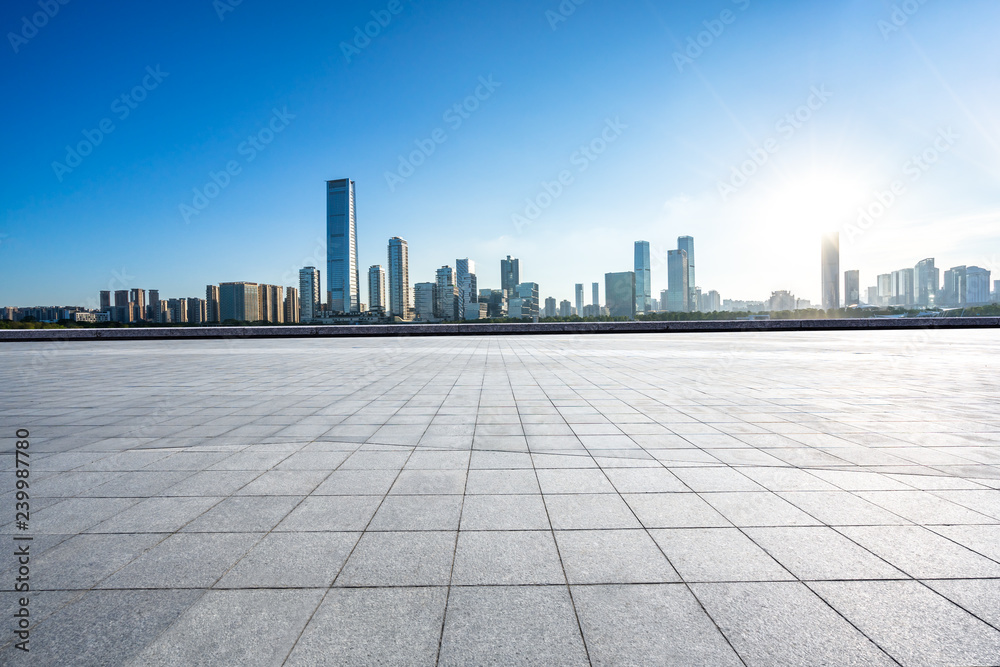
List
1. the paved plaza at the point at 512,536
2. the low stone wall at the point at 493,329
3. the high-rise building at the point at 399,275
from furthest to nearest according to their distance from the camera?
the high-rise building at the point at 399,275
the low stone wall at the point at 493,329
the paved plaza at the point at 512,536

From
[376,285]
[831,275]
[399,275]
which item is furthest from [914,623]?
[376,285]

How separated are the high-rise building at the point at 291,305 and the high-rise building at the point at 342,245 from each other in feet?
25.0

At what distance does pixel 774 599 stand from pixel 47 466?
6.87 m

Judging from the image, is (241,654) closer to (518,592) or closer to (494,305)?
(518,592)

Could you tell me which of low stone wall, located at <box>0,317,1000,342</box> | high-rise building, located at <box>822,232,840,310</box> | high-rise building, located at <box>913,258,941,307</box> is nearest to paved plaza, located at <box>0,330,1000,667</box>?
low stone wall, located at <box>0,317,1000,342</box>

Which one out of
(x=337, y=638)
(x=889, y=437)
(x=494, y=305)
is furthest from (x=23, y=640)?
(x=494, y=305)

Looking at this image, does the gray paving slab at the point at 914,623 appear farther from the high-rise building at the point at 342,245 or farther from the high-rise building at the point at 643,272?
the high-rise building at the point at 643,272

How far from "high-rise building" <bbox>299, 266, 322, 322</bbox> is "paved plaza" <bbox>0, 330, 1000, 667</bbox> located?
322 feet

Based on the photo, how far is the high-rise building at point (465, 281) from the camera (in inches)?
3944

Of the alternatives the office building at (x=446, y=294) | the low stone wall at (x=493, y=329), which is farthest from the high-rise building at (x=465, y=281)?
the low stone wall at (x=493, y=329)

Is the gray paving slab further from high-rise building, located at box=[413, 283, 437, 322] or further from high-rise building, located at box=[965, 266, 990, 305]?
high-rise building, located at box=[965, 266, 990, 305]

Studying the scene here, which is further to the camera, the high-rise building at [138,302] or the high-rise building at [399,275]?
the high-rise building at [399,275]

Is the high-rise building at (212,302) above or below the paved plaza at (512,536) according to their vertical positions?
above

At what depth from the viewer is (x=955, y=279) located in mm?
80688
